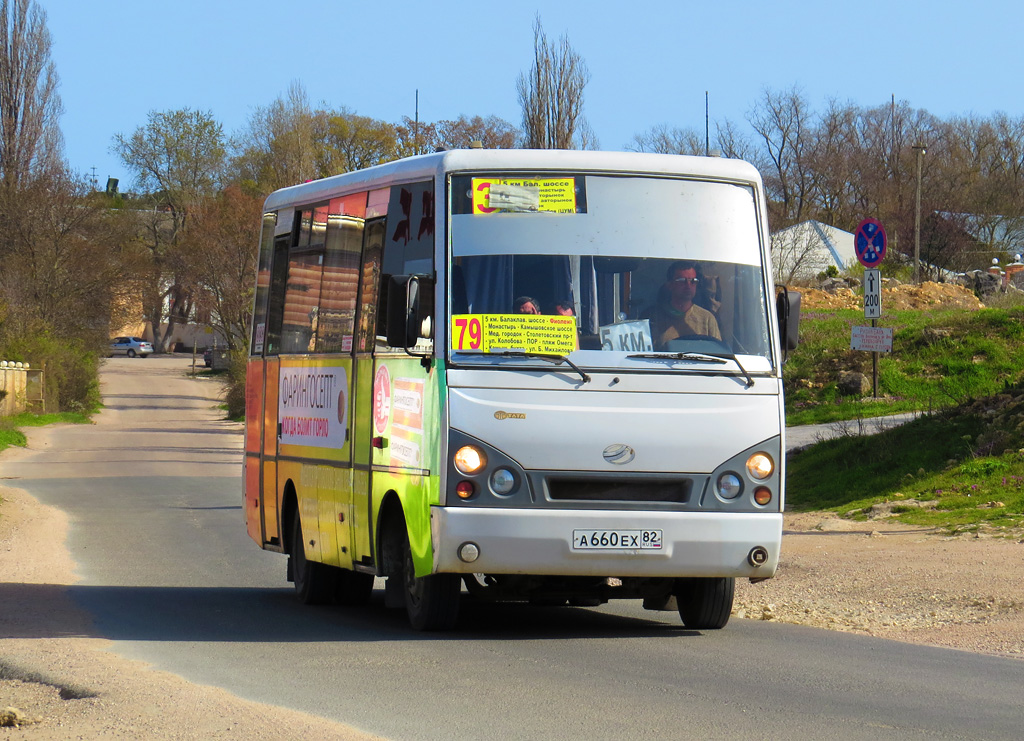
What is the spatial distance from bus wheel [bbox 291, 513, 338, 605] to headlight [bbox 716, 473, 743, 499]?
3998mm

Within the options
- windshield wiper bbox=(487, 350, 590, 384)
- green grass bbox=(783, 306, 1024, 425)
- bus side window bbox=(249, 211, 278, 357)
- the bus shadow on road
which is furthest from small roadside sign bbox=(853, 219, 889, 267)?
windshield wiper bbox=(487, 350, 590, 384)

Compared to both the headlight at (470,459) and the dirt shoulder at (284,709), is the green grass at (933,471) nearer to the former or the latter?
the dirt shoulder at (284,709)

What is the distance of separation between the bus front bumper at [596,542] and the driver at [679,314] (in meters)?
1.13

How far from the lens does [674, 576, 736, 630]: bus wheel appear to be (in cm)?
1020

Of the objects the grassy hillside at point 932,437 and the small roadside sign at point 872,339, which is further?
the small roadside sign at point 872,339

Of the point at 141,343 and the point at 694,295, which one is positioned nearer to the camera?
the point at 694,295

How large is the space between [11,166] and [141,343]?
48.1 meters

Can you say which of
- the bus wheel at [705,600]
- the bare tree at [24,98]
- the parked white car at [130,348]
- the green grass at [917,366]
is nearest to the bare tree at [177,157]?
the parked white car at [130,348]

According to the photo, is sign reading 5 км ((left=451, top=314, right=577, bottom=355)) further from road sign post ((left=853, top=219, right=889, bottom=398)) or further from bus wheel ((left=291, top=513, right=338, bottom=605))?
road sign post ((left=853, top=219, right=889, bottom=398))

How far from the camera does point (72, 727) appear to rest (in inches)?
272

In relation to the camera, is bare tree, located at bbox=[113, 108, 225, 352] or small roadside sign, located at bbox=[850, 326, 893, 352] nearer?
small roadside sign, located at bbox=[850, 326, 893, 352]

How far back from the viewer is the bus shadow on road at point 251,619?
33.1ft

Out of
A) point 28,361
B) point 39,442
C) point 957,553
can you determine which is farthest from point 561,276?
point 28,361

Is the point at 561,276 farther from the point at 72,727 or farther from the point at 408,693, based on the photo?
the point at 72,727
